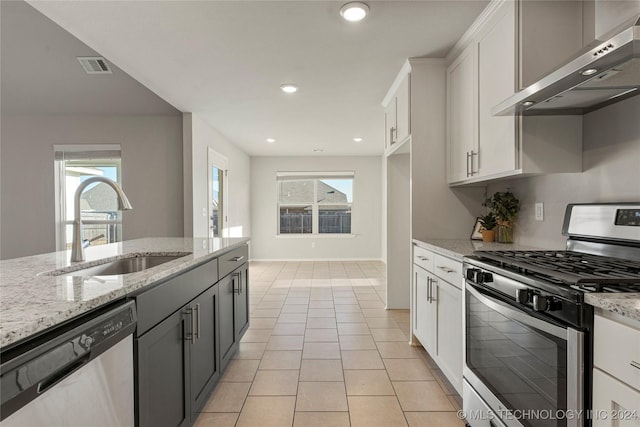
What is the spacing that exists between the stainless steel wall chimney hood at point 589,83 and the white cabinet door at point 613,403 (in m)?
0.99

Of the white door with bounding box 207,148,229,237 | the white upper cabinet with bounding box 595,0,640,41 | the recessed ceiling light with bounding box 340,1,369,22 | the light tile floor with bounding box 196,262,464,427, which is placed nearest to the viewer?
the white upper cabinet with bounding box 595,0,640,41

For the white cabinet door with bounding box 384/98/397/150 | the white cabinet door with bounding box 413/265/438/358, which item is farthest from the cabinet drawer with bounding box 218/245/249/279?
the white cabinet door with bounding box 384/98/397/150

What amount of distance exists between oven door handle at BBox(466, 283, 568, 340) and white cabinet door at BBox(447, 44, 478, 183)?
1.17 meters

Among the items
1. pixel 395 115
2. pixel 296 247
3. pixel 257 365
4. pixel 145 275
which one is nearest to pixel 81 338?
pixel 145 275

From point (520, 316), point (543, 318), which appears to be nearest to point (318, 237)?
point (520, 316)

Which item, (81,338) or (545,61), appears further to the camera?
(545,61)

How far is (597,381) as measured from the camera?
3.09ft

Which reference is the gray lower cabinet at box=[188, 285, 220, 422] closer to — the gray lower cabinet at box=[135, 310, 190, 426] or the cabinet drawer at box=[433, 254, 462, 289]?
the gray lower cabinet at box=[135, 310, 190, 426]

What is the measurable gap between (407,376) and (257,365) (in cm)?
111

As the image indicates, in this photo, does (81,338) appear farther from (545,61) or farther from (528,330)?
(545,61)

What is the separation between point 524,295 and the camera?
118 centimetres

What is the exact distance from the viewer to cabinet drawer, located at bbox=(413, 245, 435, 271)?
7.89 feet

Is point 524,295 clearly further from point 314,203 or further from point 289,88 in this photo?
point 314,203

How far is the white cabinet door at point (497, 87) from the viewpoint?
75.1 inches
